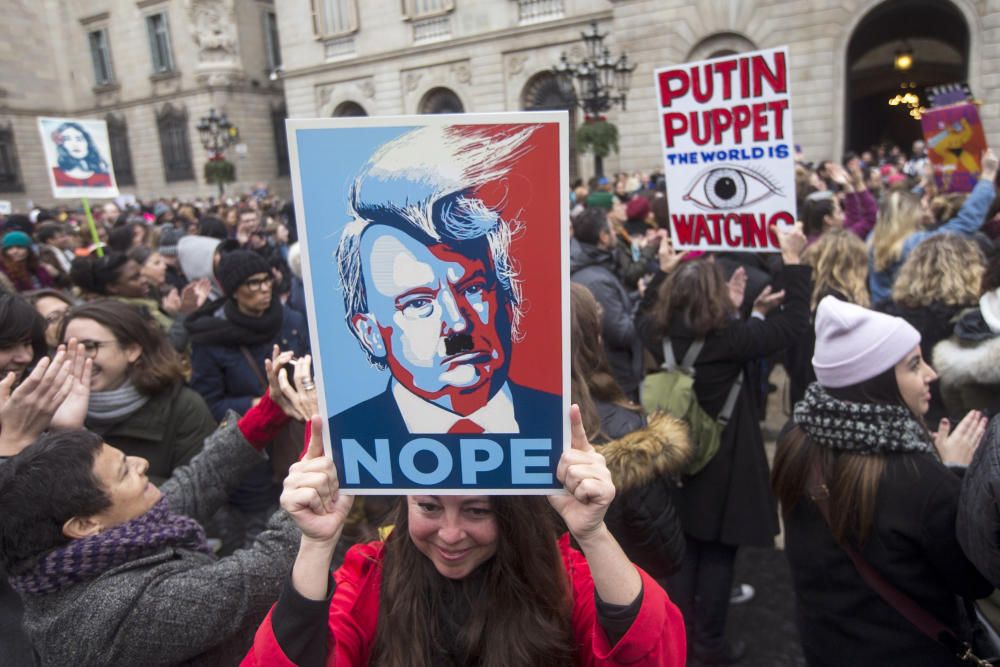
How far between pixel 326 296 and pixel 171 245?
610 centimetres

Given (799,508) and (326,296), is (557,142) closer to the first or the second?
(326,296)

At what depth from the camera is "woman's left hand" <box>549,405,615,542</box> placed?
1.16m

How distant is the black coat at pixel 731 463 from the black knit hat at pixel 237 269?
6.64 ft

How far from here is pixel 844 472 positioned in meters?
1.76

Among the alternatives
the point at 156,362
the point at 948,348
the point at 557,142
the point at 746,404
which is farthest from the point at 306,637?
the point at 948,348

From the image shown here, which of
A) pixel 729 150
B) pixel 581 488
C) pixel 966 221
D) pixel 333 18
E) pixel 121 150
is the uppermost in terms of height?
pixel 333 18

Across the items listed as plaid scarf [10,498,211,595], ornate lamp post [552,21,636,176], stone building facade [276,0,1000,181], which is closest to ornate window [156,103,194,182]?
stone building facade [276,0,1000,181]

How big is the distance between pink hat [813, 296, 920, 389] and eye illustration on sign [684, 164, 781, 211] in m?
1.56

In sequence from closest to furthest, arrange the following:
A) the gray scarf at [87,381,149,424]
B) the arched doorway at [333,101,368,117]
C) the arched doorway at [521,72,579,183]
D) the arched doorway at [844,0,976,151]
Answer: the gray scarf at [87,381,149,424] < the arched doorway at [844,0,976,151] < the arched doorway at [521,72,579,183] < the arched doorway at [333,101,368,117]

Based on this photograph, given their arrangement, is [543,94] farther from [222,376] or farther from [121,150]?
[121,150]

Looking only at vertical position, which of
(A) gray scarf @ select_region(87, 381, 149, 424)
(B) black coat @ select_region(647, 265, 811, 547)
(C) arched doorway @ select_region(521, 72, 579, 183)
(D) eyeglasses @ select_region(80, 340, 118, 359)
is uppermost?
(C) arched doorway @ select_region(521, 72, 579, 183)

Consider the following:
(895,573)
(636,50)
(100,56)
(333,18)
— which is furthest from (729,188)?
(100,56)

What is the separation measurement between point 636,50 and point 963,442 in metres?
15.4

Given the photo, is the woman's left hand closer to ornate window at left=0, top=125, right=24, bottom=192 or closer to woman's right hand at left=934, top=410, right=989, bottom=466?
woman's right hand at left=934, top=410, right=989, bottom=466
